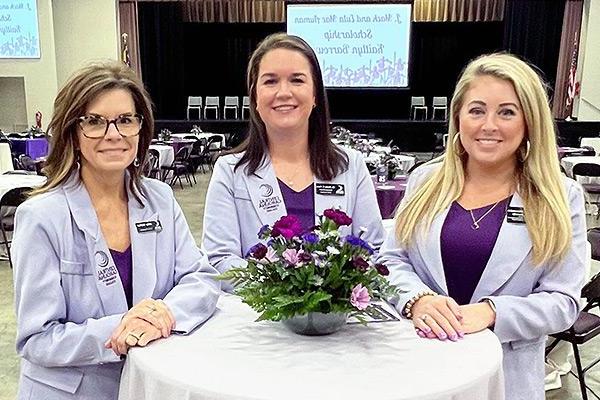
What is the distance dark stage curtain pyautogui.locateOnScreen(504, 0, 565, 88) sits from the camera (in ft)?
48.4

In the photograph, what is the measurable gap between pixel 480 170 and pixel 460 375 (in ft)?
2.14

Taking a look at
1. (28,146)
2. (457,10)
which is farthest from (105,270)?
(457,10)

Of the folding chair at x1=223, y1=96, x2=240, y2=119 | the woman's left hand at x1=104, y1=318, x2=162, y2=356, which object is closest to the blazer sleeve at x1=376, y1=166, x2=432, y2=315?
the woman's left hand at x1=104, y1=318, x2=162, y2=356

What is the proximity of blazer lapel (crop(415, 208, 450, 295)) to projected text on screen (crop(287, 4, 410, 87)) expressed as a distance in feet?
43.3

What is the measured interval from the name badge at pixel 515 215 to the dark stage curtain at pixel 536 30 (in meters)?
14.1

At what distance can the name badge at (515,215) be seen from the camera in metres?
1.65

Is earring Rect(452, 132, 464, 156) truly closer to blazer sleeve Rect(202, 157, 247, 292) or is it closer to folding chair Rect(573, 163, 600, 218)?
blazer sleeve Rect(202, 157, 247, 292)

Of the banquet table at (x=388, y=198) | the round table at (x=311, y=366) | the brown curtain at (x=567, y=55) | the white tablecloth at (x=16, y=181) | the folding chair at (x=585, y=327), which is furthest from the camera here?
the brown curtain at (x=567, y=55)

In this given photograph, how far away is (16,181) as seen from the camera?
542 centimetres

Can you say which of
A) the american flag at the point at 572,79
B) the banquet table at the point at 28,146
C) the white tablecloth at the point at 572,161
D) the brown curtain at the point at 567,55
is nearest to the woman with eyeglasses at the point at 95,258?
the white tablecloth at the point at 572,161

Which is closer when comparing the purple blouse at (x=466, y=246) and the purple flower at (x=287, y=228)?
the purple flower at (x=287, y=228)

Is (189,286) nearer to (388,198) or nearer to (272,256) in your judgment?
(272,256)

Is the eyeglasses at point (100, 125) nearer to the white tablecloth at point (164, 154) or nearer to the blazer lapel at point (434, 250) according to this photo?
the blazer lapel at point (434, 250)

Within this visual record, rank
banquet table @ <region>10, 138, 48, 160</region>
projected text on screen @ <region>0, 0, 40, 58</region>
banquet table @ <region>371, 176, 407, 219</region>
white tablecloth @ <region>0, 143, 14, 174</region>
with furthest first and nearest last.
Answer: projected text on screen @ <region>0, 0, 40, 58</region>
banquet table @ <region>10, 138, 48, 160</region>
white tablecloth @ <region>0, 143, 14, 174</region>
banquet table @ <region>371, 176, 407, 219</region>
